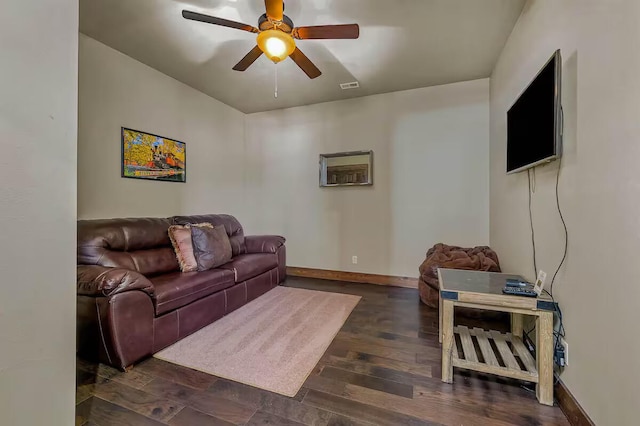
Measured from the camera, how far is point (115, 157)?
2.74m

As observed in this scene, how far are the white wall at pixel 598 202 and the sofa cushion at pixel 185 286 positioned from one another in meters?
2.57

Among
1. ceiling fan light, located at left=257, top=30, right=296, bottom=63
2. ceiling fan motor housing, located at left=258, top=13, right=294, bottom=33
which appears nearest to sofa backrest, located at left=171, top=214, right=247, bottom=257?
ceiling fan light, located at left=257, top=30, right=296, bottom=63

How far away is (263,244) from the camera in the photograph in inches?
146

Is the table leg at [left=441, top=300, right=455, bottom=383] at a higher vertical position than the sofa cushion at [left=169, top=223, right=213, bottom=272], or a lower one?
lower

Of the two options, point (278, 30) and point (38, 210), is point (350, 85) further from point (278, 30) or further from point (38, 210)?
point (38, 210)

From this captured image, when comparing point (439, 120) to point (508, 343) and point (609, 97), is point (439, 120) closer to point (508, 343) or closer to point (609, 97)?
point (609, 97)

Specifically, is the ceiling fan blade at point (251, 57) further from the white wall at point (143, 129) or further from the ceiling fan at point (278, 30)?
the white wall at point (143, 129)

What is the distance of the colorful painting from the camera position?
2838 mm

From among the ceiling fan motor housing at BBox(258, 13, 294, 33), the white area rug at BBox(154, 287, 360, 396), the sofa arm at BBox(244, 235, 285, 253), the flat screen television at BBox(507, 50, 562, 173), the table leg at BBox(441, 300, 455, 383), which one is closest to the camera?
the flat screen television at BBox(507, 50, 562, 173)

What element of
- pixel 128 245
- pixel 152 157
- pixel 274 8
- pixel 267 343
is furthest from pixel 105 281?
pixel 274 8

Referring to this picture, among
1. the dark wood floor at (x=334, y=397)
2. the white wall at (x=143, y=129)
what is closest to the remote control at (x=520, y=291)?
the dark wood floor at (x=334, y=397)

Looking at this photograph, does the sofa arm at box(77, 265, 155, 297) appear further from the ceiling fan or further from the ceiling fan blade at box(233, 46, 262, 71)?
the ceiling fan blade at box(233, 46, 262, 71)

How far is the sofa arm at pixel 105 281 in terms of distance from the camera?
1.71m

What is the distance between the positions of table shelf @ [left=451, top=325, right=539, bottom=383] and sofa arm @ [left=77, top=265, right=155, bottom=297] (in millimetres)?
2176
